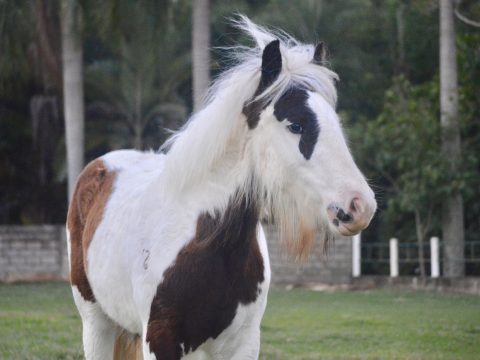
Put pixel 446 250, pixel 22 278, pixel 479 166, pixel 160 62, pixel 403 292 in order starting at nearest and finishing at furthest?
pixel 403 292 < pixel 446 250 < pixel 479 166 < pixel 22 278 < pixel 160 62

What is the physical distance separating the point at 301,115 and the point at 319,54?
532 millimetres

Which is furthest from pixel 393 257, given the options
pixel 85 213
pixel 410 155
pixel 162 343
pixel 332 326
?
pixel 162 343

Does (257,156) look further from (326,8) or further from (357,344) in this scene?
(326,8)

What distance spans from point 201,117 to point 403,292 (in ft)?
47.2

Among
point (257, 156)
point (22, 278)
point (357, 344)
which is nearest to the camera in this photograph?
point (257, 156)

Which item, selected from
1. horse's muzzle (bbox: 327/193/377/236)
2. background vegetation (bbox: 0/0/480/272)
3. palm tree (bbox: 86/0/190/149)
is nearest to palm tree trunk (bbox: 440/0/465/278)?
background vegetation (bbox: 0/0/480/272)

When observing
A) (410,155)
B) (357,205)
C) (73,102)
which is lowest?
(357,205)

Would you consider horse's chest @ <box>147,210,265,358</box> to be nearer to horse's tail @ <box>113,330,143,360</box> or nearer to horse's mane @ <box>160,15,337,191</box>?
horse's mane @ <box>160,15,337,191</box>

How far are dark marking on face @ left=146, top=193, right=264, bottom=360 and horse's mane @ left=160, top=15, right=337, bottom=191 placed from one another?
0.26m

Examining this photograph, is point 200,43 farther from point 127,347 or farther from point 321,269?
point 127,347

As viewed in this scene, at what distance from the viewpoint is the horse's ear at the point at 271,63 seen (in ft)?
15.8

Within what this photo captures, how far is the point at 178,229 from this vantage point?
16.4 ft

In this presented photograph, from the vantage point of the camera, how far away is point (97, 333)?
20.4 ft

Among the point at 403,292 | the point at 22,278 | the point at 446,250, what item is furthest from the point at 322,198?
the point at 22,278
